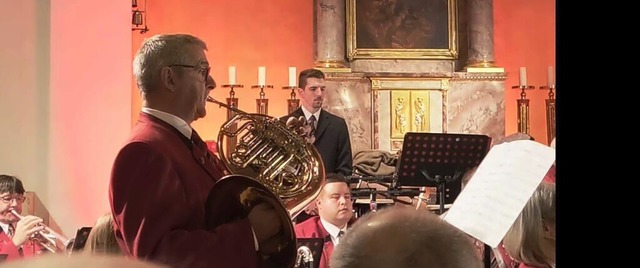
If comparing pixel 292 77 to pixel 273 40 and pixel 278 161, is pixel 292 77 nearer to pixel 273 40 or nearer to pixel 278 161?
pixel 273 40

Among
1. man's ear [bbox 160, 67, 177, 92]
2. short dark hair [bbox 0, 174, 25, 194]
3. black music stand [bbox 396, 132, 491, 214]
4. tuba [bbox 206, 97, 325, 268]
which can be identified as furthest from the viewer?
short dark hair [bbox 0, 174, 25, 194]

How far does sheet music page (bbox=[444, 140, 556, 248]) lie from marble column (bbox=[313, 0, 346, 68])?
694 centimetres

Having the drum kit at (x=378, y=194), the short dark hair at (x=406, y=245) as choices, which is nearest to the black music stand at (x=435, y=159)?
the drum kit at (x=378, y=194)

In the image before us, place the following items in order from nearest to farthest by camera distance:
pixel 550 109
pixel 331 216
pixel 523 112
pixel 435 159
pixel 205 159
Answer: pixel 205 159
pixel 435 159
pixel 331 216
pixel 523 112
pixel 550 109

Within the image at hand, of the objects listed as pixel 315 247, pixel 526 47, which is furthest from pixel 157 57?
pixel 526 47

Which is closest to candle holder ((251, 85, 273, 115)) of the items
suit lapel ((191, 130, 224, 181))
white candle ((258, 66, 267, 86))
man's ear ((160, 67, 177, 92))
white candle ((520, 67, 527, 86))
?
white candle ((258, 66, 267, 86))

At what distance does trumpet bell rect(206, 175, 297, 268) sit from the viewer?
2.17 metres

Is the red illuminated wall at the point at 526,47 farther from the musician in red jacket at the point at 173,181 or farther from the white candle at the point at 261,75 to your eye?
the musician in red jacket at the point at 173,181

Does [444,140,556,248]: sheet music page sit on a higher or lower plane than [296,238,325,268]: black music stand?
higher

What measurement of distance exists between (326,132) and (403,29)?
11.6 feet

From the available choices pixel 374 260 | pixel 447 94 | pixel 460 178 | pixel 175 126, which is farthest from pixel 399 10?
pixel 374 260

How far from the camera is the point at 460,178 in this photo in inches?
185

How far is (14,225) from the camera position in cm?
508

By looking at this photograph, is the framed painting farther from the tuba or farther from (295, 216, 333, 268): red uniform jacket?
the tuba
